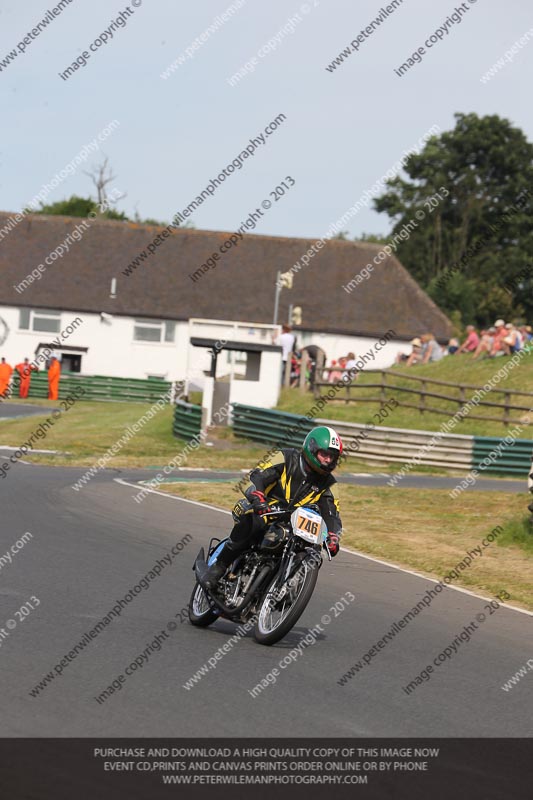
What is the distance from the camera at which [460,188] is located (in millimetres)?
83188

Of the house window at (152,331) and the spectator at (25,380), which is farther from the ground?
the house window at (152,331)

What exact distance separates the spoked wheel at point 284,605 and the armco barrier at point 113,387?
42.9 meters

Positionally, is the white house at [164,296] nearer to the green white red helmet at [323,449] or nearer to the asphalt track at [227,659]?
the asphalt track at [227,659]

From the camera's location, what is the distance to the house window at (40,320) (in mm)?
58838

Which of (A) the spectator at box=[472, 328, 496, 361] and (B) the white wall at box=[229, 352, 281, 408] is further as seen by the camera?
(A) the spectator at box=[472, 328, 496, 361]

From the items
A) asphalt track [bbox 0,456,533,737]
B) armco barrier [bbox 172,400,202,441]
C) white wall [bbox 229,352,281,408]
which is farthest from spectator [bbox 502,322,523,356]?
asphalt track [bbox 0,456,533,737]

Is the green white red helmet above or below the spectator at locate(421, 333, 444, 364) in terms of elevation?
above

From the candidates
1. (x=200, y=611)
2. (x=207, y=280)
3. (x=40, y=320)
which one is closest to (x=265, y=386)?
(x=200, y=611)

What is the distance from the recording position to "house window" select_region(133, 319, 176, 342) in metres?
58.8

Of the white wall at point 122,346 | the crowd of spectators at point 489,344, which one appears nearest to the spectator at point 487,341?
the crowd of spectators at point 489,344

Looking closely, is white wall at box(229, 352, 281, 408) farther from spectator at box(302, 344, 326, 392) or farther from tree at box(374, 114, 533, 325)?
tree at box(374, 114, 533, 325)

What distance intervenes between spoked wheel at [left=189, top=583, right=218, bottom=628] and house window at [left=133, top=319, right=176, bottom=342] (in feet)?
161

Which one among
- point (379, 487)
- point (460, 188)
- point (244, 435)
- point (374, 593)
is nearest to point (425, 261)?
point (460, 188)
